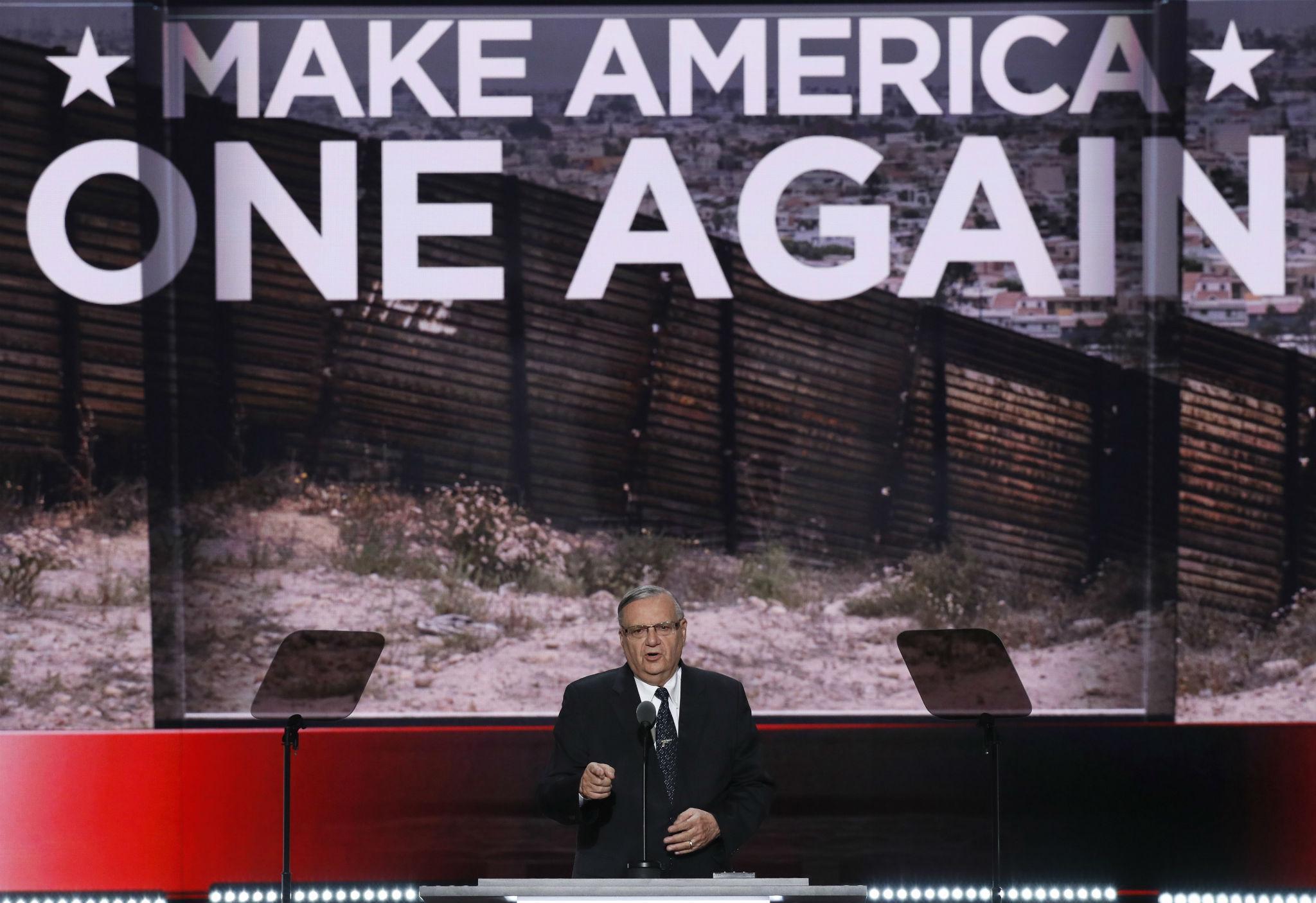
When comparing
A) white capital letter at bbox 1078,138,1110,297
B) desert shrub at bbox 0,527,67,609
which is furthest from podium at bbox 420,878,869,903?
white capital letter at bbox 1078,138,1110,297

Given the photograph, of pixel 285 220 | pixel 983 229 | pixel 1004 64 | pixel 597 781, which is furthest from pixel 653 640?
pixel 1004 64

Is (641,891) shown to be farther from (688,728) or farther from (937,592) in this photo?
(937,592)

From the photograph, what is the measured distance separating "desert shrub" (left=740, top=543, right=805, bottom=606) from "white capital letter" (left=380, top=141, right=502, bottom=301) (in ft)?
5.17

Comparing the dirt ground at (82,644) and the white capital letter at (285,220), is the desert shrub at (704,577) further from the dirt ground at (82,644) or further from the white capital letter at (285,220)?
the dirt ground at (82,644)

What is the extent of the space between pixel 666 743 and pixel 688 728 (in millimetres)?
83

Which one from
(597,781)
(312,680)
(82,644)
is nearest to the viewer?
(597,781)

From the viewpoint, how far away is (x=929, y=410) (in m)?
5.50

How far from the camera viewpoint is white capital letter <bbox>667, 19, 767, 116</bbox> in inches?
216

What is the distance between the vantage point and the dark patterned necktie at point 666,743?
3590 mm

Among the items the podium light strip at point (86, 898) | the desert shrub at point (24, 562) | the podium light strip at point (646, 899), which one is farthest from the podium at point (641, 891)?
the desert shrub at point (24, 562)

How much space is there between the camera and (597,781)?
10.7ft

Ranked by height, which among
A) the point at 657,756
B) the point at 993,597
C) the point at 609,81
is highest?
the point at 609,81

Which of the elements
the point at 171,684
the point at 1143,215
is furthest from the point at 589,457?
the point at 1143,215

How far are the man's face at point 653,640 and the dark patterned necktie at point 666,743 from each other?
0.06 metres
